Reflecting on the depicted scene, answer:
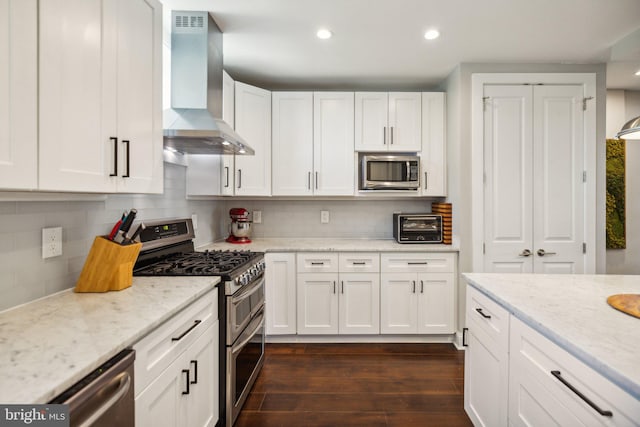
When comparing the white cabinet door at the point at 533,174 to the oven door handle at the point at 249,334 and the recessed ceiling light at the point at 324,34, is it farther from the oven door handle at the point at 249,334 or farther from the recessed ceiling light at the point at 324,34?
the oven door handle at the point at 249,334

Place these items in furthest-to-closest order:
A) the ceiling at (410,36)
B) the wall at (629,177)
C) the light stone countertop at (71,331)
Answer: the wall at (629,177), the ceiling at (410,36), the light stone countertop at (71,331)

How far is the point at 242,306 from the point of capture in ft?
6.86

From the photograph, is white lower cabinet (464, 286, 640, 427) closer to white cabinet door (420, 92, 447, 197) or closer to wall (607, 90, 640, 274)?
white cabinet door (420, 92, 447, 197)

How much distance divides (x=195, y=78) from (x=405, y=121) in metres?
2.02

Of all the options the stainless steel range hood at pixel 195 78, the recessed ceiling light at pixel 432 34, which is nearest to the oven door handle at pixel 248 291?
the stainless steel range hood at pixel 195 78

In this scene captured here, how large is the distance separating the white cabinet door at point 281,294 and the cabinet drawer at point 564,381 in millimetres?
2008

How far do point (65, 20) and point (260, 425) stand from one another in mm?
2179

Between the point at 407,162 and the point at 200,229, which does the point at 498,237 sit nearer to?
the point at 407,162

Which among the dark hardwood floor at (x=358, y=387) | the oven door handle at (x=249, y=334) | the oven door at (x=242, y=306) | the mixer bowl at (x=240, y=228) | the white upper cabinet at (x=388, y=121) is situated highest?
the white upper cabinet at (x=388, y=121)

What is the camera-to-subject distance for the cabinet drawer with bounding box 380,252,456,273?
312cm

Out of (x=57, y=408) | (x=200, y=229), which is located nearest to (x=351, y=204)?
(x=200, y=229)

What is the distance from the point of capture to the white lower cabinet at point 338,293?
10.3ft

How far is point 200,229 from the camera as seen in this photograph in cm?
313

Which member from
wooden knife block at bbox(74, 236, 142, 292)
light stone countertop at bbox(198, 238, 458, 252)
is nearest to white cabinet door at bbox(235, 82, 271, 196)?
light stone countertop at bbox(198, 238, 458, 252)
